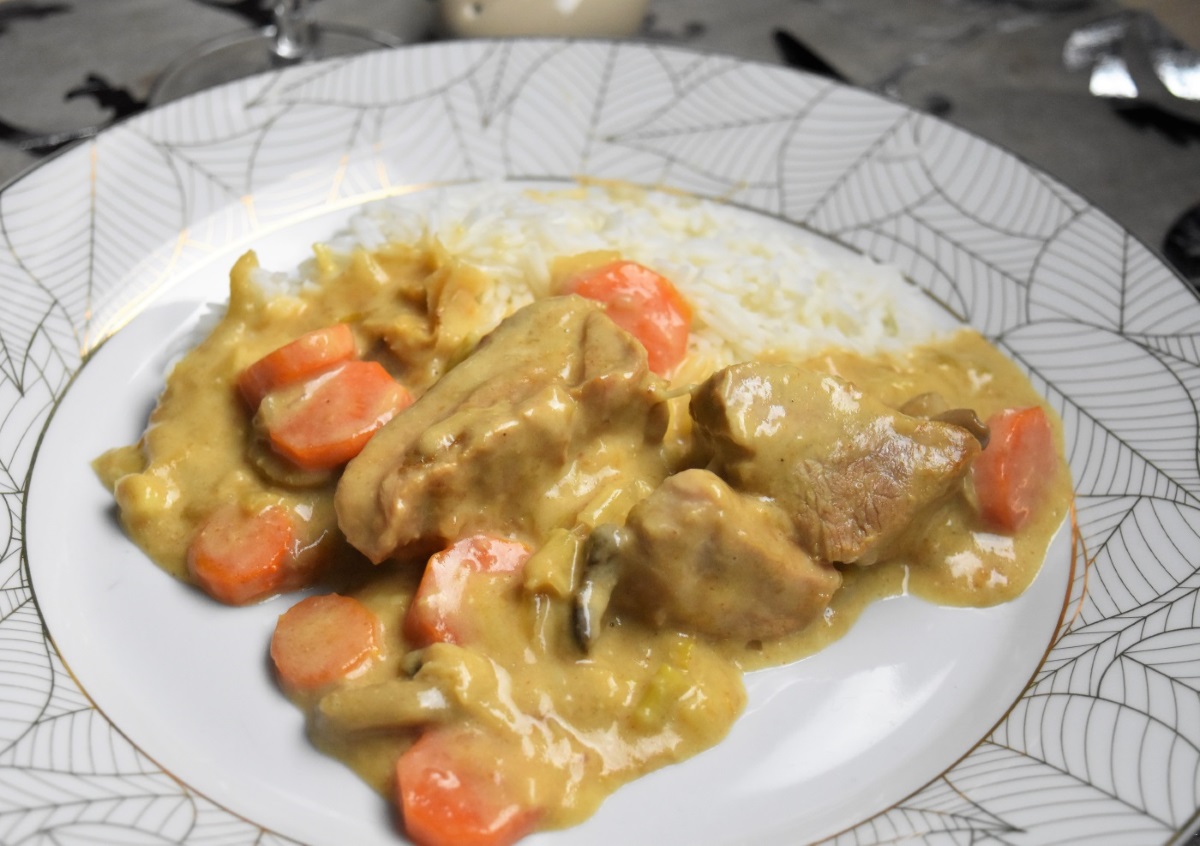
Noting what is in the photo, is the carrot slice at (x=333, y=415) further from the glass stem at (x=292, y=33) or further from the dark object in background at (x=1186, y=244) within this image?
the dark object in background at (x=1186, y=244)

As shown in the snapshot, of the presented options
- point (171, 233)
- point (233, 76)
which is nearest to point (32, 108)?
point (233, 76)

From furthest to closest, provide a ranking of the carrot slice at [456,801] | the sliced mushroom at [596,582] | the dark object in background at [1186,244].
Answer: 1. the dark object in background at [1186,244]
2. the sliced mushroom at [596,582]
3. the carrot slice at [456,801]

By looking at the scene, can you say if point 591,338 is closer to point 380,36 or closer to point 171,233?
point 171,233

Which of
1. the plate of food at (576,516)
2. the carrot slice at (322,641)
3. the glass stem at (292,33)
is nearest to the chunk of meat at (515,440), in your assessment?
the plate of food at (576,516)

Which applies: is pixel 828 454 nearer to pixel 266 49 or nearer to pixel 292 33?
pixel 292 33

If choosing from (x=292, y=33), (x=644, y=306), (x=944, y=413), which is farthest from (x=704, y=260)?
(x=292, y=33)
